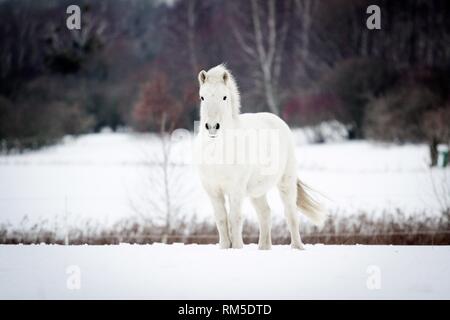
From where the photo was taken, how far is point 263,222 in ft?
24.4

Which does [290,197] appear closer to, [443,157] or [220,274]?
[220,274]

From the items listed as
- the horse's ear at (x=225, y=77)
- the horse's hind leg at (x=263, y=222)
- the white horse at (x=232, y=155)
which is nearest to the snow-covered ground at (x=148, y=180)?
the horse's hind leg at (x=263, y=222)

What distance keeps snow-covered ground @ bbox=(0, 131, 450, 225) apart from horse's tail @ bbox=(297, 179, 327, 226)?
502 centimetres

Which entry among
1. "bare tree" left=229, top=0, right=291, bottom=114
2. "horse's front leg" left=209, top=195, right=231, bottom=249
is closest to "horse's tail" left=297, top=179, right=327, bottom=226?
"horse's front leg" left=209, top=195, right=231, bottom=249

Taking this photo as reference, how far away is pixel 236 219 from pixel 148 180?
40.0 feet

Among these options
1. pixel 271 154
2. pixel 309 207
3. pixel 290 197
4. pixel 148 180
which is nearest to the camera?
pixel 271 154

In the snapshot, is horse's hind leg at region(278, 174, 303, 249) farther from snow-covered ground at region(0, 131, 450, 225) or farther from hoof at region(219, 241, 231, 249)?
snow-covered ground at region(0, 131, 450, 225)

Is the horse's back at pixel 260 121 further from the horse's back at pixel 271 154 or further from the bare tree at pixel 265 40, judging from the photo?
the bare tree at pixel 265 40

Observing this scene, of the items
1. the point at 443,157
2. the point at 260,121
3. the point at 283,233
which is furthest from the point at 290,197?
the point at 443,157

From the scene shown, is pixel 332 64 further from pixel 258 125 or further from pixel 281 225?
pixel 258 125

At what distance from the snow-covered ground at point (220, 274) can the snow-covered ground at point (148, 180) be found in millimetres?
6636

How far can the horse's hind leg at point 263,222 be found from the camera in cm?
733

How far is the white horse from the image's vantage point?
6254 mm

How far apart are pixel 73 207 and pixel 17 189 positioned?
3.32 metres
